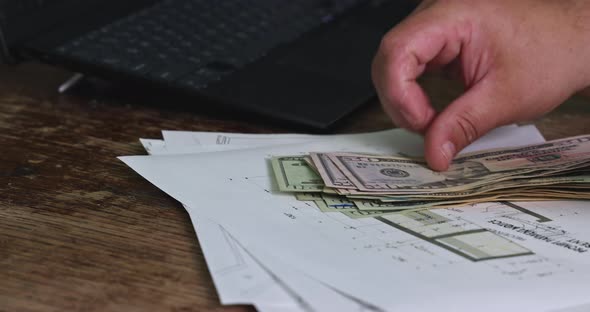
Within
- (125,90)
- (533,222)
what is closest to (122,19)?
(125,90)

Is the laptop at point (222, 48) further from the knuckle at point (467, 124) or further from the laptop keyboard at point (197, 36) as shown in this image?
the knuckle at point (467, 124)

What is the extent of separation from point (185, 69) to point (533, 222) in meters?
0.43

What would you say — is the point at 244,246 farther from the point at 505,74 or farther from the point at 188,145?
the point at 505,74

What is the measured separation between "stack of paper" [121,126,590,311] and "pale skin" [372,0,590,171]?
118 millimetres

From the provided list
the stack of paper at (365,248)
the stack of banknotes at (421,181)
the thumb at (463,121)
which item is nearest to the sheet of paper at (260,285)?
the stack of paper at (365,248)

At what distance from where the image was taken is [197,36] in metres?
0.96

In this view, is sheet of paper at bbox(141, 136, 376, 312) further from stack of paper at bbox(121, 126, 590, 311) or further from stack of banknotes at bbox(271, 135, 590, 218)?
stack of banknotes at bbox(271, 135, 590, 218)

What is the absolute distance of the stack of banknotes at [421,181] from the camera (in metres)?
0.66

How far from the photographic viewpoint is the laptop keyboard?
34.4 inches

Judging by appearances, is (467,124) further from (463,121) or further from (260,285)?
(260,285)

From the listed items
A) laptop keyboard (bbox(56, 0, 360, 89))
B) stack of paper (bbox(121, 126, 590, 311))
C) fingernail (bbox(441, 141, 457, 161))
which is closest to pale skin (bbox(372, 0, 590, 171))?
fingernail (bbox(441, 141, 457, 161))

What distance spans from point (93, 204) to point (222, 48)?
1.10 ft

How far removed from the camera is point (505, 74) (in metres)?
0.76

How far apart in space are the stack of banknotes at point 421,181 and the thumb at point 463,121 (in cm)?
2
